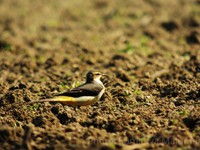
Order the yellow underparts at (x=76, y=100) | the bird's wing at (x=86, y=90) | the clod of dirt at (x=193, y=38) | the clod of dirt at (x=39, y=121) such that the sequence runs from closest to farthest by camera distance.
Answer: the clod of dirt at (x=39, y=121)
the yellow underparts at (x=76, y=100)
the bird's wing at (x=86, y=90)
the clod of dirt at (x=193, y=38)

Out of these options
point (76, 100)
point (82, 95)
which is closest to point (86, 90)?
point (82, 95)

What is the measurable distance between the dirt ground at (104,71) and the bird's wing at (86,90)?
35 cm

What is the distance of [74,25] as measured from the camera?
1827 centimetres

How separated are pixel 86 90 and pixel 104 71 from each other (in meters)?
3.43

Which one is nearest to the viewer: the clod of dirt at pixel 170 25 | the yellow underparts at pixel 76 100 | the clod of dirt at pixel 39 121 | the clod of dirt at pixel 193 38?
the clod of dirt at pixel 39 121

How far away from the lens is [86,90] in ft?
30.3

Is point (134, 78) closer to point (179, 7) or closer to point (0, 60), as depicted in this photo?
point (0, 60)

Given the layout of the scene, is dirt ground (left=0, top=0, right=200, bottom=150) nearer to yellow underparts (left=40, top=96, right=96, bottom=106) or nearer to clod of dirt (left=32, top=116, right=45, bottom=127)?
clod of dirt (left=32, top=116, right=45, bottom=127)

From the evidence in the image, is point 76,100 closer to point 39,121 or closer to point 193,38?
point 39,121

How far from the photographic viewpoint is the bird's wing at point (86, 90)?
905 centimetres

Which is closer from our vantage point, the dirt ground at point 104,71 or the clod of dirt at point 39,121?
the dirt ground at point 104,71

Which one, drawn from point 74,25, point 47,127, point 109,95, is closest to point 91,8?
point 74,25

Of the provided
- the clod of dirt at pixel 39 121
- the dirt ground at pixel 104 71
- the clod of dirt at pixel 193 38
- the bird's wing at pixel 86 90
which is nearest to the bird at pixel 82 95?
the bird's wing at pixel 86 90

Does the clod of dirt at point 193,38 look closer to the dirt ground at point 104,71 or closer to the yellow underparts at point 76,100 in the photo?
the dirt ground at point 104,71
